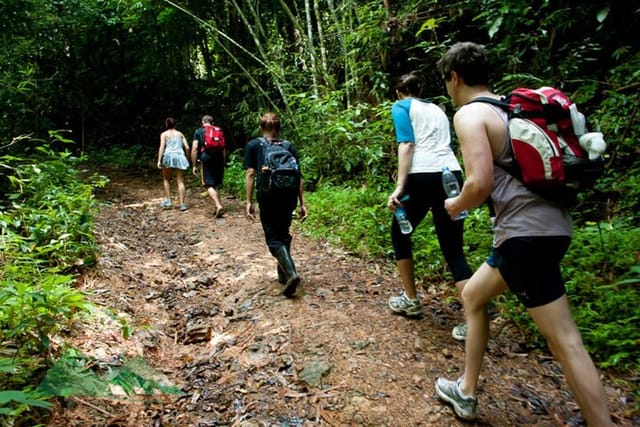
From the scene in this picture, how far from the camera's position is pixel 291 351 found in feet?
9.98

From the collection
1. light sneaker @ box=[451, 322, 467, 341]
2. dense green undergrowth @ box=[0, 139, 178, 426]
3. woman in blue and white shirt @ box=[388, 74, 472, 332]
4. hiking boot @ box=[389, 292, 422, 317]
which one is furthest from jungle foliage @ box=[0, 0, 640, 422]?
woman in blue and white shirt @ box=[388, 74, 472, 332]

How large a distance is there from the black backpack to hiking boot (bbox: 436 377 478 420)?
2104 mm

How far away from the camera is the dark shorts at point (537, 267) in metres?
1.75

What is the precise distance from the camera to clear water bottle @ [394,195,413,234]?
3029 millimetres

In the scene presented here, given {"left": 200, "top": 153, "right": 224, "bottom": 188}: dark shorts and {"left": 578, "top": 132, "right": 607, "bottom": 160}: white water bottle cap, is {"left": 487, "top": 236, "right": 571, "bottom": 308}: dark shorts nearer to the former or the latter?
{"left": 578, "top": 132, "right": 607, "bottom": 160}: white water bottle cap

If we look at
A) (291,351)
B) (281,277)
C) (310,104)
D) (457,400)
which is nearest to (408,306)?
(291,351)

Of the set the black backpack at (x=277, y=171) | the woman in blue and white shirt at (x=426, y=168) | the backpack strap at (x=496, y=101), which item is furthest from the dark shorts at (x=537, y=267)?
the black backpack at (x=277, y=171)

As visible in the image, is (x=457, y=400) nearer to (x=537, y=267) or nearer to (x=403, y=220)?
(x=537, y=267)

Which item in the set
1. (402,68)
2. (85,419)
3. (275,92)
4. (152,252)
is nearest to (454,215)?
(85,419)

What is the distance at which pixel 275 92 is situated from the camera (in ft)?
38.7

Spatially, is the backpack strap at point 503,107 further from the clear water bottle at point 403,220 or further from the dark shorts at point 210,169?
the dark shorts at point 210,169

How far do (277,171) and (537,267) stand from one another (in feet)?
7.90

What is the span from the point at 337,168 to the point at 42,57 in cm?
1114

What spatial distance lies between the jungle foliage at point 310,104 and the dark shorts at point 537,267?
1.22m
